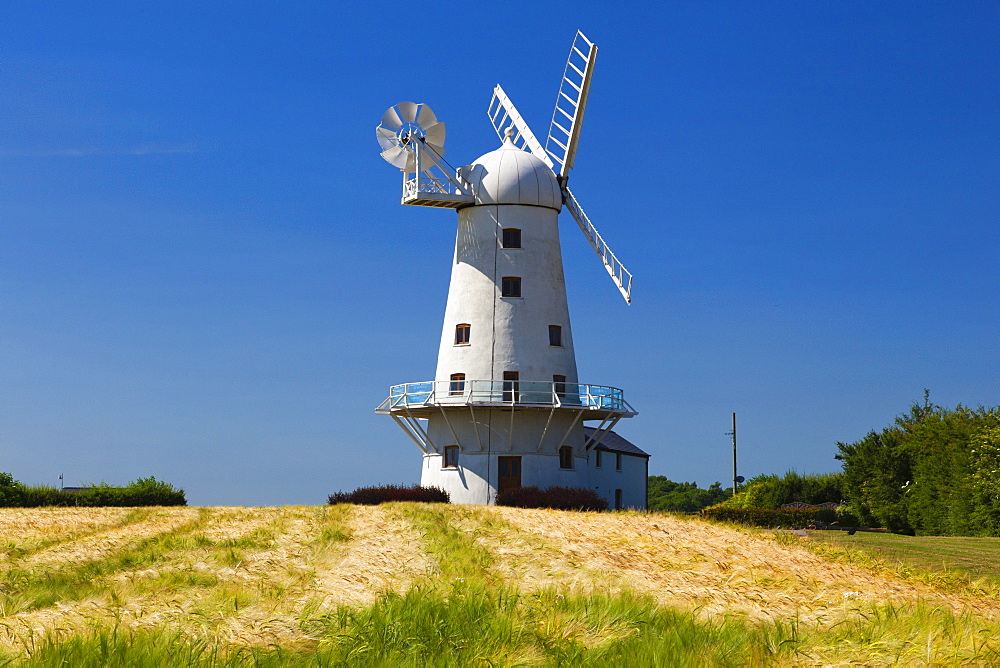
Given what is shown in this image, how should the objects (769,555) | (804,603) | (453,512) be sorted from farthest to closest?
(453,512) → (769,555) → (804,603)

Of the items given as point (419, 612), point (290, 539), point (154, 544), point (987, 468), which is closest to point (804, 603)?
point (419, 612)

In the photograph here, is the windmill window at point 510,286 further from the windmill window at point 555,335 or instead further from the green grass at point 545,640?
the green grass at point 545,640

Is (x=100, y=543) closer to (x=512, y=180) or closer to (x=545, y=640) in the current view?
(x=545, y=640)

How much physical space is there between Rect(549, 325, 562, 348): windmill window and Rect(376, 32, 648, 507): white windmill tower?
53 millimetres

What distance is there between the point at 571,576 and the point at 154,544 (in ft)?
32.4

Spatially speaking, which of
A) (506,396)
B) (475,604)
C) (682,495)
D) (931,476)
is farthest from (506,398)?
(682,495)

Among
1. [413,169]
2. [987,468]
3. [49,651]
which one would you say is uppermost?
[413,169]

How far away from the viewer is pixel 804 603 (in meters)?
11.7

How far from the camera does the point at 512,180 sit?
44562 mm

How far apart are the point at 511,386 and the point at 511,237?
6693mm

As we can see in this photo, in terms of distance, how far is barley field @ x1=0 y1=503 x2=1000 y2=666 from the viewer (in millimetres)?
8578

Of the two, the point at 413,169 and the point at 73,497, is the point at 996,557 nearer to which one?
the point at 413,169

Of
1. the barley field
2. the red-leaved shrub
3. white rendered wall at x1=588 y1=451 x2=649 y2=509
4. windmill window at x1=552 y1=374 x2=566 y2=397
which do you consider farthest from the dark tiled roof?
the barley field

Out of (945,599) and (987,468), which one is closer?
(945,599)
